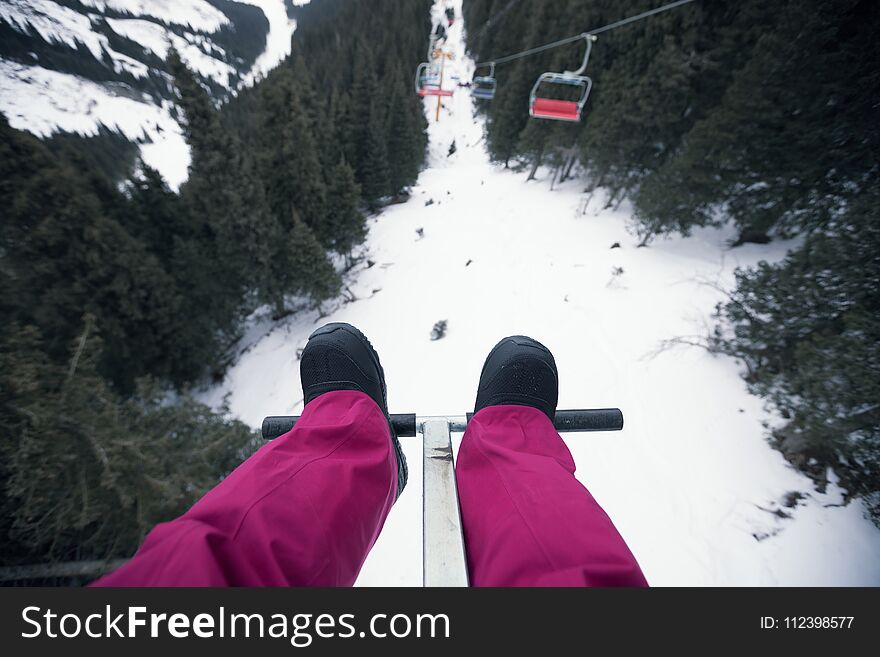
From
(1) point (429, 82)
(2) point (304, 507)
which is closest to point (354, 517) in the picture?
(2) point (304, 507)

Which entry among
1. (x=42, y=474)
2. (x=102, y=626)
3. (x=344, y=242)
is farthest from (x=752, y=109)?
(x=42, y=474)

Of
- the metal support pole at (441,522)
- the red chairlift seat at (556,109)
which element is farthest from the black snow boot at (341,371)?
the red chairlift seat at (556,109)

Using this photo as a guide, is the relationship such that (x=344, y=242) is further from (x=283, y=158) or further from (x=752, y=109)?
(x=752, y=109)

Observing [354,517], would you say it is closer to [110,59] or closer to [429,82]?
[429,82]

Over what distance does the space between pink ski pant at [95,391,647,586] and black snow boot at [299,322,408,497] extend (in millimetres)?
159

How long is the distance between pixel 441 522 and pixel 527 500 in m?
0.38

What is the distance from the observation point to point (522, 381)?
180cm

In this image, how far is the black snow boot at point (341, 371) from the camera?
1758 millimetres

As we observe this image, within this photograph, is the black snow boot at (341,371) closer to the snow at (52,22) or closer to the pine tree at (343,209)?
the snow at (52,22)

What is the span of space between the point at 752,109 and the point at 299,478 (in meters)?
10.8

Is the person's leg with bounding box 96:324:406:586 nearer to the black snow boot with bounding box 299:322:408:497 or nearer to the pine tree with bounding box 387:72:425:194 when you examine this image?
the black snow boot with bounding box 299:322:408:497

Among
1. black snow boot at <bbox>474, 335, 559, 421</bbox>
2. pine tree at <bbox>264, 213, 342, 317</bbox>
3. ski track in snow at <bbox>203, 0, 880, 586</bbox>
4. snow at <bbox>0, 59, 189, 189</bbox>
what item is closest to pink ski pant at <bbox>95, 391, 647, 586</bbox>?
black snow boot at <bbox>474, 335, 559, 421</bbox>

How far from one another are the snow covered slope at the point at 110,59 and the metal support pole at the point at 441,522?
28.7ft

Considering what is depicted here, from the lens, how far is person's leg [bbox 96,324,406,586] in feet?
2.81
